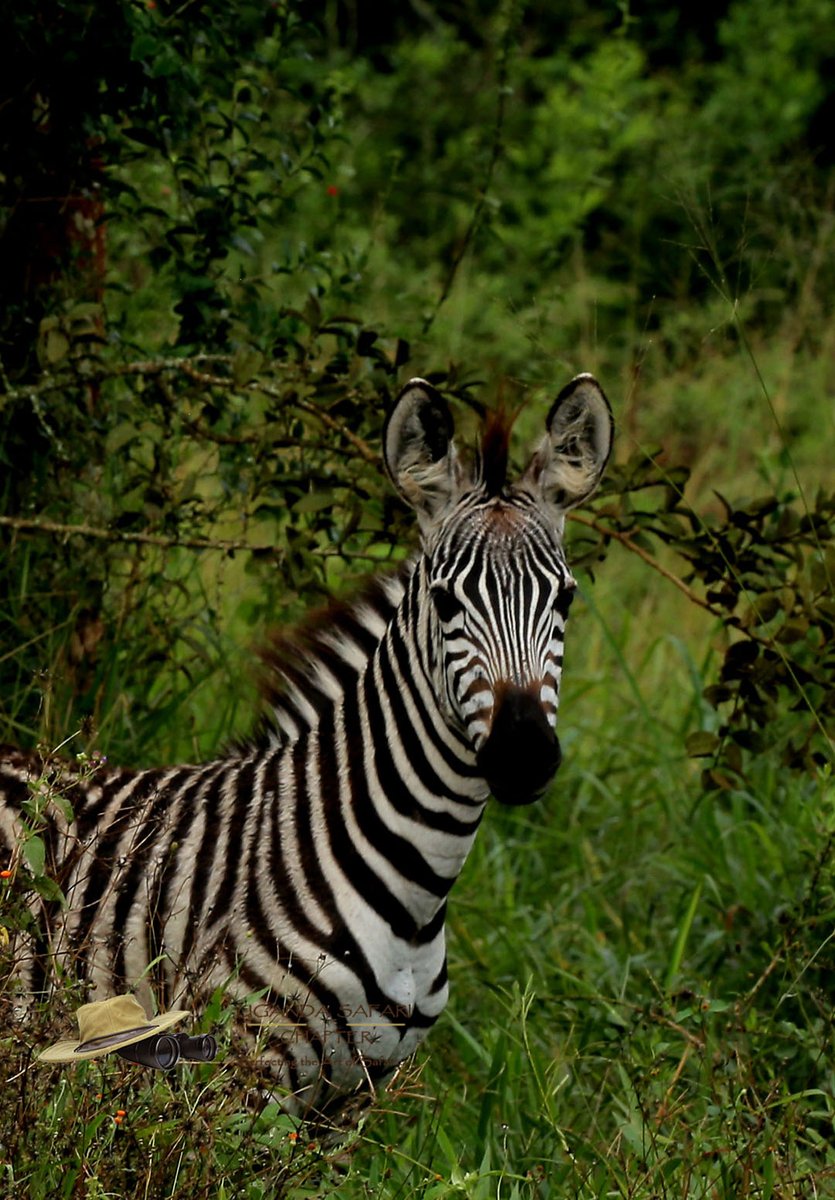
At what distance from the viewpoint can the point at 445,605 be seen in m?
3.39

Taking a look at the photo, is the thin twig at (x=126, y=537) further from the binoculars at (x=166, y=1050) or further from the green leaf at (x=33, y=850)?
the binoculars at (x=166, y=1050)

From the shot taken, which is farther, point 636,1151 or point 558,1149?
point 558,1149

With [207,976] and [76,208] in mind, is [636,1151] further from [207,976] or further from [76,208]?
[76,208]

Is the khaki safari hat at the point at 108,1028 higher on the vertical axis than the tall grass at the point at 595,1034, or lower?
higher

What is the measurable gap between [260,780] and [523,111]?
9.11m

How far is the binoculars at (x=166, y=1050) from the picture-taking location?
8.16 ft

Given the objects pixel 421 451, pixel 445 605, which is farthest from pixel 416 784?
pixel 421 451

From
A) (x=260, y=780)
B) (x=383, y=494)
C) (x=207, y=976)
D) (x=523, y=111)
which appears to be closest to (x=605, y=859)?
(x=383, y=494)

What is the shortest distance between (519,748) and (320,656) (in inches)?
34.1

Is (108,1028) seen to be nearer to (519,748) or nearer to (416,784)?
(519,748)

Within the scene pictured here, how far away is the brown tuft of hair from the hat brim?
1506mm

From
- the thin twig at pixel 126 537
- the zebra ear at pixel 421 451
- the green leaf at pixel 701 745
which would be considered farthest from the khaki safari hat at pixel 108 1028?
the green leaf at pixel 701 745

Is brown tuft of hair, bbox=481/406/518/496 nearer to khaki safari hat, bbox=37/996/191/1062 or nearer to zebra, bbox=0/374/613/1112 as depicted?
zebra, bbox=0/374/613/1112

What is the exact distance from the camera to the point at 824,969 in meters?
4.33
